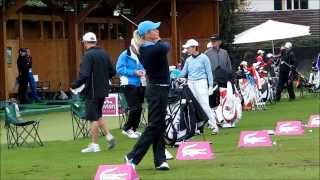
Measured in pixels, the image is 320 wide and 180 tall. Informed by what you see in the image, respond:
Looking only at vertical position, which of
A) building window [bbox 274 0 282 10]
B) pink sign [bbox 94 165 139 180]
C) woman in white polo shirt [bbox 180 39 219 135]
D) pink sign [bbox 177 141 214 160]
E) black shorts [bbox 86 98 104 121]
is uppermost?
building window [bbox 274 0 282 10]

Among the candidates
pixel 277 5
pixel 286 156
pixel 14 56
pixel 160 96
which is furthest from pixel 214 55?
pixel 277 5

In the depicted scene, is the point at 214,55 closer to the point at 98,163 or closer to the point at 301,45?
the point at 98,163

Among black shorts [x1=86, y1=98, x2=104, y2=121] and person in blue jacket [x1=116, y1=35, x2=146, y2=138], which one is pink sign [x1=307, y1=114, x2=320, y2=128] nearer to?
person in blue jacket [x1=116, y1=35, x2=146, y2=138]

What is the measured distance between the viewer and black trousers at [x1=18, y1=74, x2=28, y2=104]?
84.2ft

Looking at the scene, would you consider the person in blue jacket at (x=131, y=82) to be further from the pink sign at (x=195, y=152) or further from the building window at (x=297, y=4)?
the building window at (x=297, y=4)

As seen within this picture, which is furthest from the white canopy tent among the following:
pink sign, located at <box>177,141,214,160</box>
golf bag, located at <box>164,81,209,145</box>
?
pink sign, located at <box>177,141,214,160</box>

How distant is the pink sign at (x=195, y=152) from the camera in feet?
38.4

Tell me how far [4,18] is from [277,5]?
35.2m

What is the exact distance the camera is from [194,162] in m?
11.4

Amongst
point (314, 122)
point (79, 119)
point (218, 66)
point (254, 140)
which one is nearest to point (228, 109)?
point (218, 66)

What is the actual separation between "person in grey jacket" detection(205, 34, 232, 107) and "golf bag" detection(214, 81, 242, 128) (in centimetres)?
15

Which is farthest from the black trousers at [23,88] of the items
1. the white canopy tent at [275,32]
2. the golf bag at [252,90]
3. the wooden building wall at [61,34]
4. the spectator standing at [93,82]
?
the spectator standing at [93,82]

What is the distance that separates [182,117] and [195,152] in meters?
1.89

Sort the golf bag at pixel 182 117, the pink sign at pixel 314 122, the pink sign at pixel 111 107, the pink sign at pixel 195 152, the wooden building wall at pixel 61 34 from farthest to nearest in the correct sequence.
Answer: the wooden building wall at pixel 61 34 → the pink sign at pixel 111 107 → the pink sign at pixel 314 122 → the golf bag at pixel 182 117 → the pink sign at pixel 195 152
